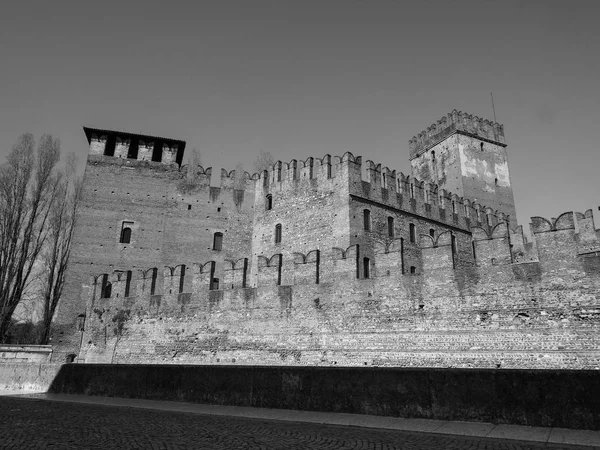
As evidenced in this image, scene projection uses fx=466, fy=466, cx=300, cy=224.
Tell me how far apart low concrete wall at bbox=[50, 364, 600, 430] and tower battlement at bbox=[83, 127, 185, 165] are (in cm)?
1423

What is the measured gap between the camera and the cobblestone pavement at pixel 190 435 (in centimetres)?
636

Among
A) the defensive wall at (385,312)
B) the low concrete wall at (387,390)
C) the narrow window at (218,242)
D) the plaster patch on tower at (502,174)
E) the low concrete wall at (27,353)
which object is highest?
the plaster patch on tower at (502,174)

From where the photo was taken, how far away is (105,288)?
20.0 meters

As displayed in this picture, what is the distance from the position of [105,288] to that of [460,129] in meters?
24.9

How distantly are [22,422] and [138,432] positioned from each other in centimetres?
247

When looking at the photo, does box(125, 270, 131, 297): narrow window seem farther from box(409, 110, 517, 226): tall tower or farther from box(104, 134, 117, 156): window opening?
box(409, 110, 517, 226): tall tower

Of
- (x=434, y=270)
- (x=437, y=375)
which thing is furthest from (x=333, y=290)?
(x=437, y=375)

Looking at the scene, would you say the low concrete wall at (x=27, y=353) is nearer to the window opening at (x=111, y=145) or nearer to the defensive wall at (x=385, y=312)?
the defensive wall at (x=385, y=312)

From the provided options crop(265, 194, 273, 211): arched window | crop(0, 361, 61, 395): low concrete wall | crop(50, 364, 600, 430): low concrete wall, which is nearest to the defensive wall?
crop(0, 361, 61, 395): low concrete wall

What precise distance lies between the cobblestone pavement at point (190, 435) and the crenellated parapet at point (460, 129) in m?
28.4

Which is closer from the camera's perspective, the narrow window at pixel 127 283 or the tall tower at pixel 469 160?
the narrow window at pixel 127 283

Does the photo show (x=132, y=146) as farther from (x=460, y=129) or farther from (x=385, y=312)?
(x=460, y=129)

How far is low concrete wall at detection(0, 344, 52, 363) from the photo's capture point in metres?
17.8

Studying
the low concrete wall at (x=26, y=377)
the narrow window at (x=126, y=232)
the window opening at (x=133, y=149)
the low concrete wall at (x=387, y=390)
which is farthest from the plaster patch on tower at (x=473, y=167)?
the low concrete wall at (x=26, y=377)
